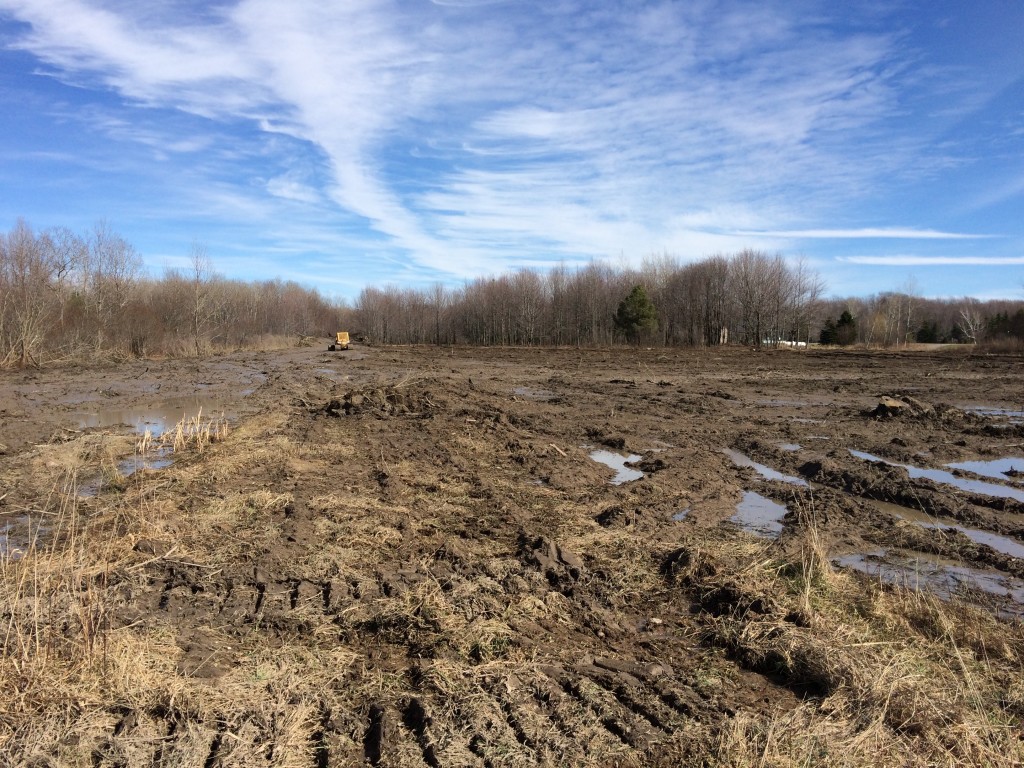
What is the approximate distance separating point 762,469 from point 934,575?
4844 millimetres

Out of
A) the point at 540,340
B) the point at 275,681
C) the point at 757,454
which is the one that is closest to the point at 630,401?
the point at 757,454

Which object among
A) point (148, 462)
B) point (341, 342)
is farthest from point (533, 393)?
point (341, 342)

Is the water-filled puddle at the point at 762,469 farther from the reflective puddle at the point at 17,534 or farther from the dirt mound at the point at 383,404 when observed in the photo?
Answer: the reflective puddle at the point at 17,534

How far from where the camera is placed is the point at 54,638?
13.0 feet

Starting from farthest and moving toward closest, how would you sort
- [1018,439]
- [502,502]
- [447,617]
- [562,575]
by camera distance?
[1018,439] < [502,502] < [562,575] < [447,617]

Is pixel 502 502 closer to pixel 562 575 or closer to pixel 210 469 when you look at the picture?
pixel 562 575

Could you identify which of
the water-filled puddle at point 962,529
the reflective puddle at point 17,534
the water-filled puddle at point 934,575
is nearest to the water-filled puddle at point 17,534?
the reflective puddle at point 17,534

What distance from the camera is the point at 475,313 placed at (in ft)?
264

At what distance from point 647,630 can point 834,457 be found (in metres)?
8.56

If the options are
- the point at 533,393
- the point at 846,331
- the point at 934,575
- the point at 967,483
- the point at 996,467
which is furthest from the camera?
the point at 846,331

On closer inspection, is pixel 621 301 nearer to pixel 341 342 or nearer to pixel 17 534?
pixel 341 342

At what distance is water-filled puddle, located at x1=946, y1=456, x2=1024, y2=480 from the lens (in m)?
10.9

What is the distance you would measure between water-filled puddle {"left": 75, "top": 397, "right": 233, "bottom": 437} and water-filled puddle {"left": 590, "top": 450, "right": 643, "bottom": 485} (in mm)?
10062

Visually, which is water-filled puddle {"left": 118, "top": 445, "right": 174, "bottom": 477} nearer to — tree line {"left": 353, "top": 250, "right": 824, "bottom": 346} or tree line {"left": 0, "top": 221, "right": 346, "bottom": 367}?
tree line {"left": 0, "top": 221, "right": 346, "bottom": 367}
